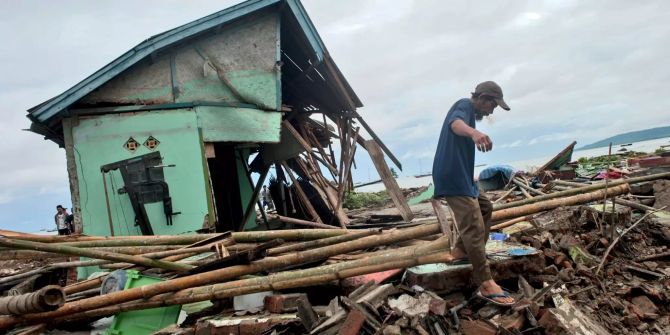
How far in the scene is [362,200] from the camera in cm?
1733

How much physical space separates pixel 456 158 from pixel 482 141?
20.3 inches

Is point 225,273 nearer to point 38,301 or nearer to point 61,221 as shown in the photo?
point 38,301

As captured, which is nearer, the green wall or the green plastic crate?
the green plastic crate

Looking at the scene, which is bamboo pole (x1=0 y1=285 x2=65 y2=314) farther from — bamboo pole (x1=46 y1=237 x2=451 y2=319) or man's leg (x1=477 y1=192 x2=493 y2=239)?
man's leg (x1=477 y1=192 x2=493 y2=239)

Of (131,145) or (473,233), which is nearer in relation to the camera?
(473,233)

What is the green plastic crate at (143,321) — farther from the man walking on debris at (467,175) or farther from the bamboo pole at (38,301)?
the man walking on debris at (467,175)

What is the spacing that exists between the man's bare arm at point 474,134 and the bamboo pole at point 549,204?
1520mm

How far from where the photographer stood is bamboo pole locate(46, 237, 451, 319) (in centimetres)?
369

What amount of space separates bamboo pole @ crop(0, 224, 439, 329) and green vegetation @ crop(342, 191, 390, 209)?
1186 cm

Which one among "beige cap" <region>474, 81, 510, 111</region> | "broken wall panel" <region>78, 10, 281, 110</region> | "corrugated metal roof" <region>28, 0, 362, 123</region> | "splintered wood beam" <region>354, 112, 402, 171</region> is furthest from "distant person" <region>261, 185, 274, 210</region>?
"beige cap" <region>474, 81, 510, 111</region>

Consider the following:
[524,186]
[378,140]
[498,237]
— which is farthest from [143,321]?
[524,186]

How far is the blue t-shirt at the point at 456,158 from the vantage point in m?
3.48

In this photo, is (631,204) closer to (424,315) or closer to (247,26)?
(424,315)

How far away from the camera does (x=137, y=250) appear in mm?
4742
